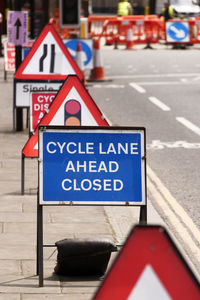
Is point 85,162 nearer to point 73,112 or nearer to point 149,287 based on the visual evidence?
point 73,112

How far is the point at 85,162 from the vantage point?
19.1 ft

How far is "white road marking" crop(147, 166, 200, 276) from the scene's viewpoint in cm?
741

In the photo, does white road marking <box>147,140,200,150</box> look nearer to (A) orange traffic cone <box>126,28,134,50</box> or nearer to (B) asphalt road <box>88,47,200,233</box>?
(B) asphalt road <box>88,47,200,233</box>

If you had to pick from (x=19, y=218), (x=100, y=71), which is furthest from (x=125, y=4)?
(x=19, y=218)

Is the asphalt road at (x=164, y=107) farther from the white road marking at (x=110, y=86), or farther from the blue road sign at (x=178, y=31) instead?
the blue road sign at (x=178, y=31)

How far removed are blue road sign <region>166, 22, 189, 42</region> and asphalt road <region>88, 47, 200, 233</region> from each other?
4.20 meters

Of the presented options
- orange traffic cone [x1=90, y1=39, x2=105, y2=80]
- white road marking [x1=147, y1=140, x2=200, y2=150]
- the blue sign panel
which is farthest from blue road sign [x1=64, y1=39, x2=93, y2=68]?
the blue sign panel

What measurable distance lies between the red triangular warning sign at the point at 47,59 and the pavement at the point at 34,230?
1.09m

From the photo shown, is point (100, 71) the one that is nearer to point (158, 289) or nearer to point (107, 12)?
point (158, 289)

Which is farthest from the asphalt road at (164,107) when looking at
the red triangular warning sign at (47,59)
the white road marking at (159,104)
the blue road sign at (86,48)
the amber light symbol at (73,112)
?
the amber light symbol at (73,112)

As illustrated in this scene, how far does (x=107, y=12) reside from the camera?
79.5 m

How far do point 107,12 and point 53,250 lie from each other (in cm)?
7348

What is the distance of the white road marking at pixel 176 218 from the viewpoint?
741 centimetres

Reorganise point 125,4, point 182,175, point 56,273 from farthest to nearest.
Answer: point 125,4, point 182,175, point 56,273
